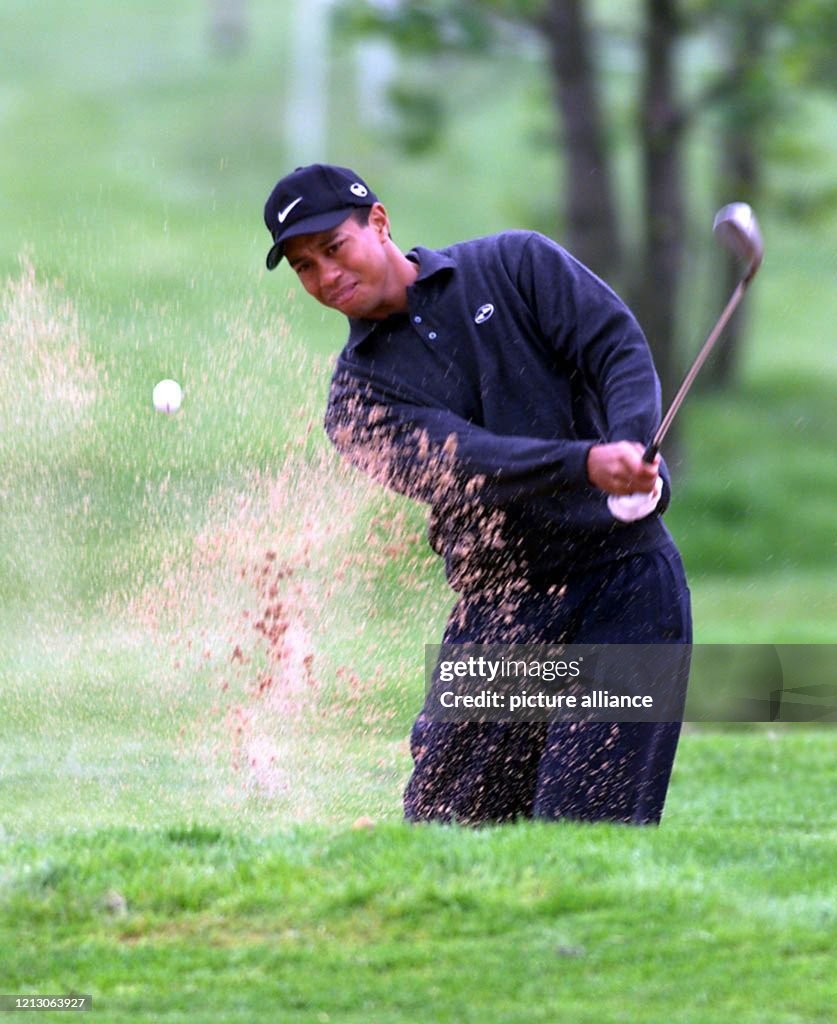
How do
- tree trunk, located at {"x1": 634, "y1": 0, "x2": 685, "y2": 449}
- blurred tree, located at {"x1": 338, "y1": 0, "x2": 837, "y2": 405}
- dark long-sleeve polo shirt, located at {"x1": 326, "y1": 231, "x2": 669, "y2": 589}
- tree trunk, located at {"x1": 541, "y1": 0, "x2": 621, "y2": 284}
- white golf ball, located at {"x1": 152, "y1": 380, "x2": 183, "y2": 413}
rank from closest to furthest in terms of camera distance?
dark long-sleeve polo shirt, located at {"x1": 326, "y1": 231, "x2": 669, "y2": 589} < white golf ball, located at {"x1": 152, "y1": 380, "x2": 183, "y2": 413} < blurred tree, located at {"x1": 338, "y1": 0, "x2": 837, "y2": 405} < tree trunk, located at {"x1": 541, "y1": 0, "x2": 621, "y2": 284} < tree trunk, located at {"x1": 634, "y1": 0, "x2": 685, "y2": 449}

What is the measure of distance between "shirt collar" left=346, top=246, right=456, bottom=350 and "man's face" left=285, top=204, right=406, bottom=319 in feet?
0.16

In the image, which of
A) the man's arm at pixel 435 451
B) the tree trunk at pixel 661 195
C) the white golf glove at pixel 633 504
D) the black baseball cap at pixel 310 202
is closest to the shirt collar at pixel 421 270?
the man's arm at pixel 435 451

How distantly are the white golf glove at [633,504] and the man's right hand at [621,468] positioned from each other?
0.05 m

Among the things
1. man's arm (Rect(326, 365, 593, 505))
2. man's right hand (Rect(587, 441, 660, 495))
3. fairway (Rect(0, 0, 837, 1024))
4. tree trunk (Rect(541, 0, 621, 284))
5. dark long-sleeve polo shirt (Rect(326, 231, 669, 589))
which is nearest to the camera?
fairway (Rect(0, 0, 837, 1024))

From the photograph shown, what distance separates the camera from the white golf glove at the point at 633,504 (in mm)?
4969

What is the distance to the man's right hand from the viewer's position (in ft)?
15.8

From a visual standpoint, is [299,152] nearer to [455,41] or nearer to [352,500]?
[455,41]

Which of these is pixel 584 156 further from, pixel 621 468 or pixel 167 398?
pixel 621 468

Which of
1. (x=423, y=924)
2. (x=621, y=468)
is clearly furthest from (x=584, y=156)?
(x=423, y=924)

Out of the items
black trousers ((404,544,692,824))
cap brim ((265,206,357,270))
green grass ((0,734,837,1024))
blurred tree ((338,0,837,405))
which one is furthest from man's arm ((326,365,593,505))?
blurred tree ((338,0,837,405))

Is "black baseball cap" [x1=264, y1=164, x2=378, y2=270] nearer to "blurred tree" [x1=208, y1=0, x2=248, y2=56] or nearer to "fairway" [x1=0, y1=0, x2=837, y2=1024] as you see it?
"fairway" [x1=0, y1=0, x2=837, y2=1024]

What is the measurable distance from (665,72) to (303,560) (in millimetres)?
9658

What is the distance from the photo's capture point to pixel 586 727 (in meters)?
5.15

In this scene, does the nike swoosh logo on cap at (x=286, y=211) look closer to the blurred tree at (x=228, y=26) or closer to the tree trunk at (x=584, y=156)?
the tree trunk at (x=584, y=156)
